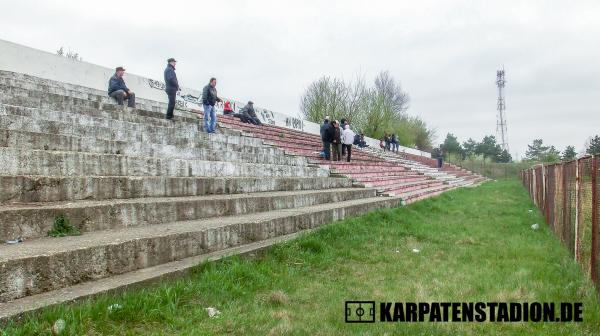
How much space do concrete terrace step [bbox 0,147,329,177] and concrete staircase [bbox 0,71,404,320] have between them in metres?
0.01

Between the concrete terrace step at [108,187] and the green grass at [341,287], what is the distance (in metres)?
1.58

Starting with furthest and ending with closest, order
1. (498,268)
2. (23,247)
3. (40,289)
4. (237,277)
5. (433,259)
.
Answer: (433,259), (498,268), (237,277), (23,247), (40,289)

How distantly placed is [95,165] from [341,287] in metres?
3.13

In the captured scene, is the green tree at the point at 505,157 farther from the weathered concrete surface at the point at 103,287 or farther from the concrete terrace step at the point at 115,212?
the weathered concrete surface at the point at 103,287

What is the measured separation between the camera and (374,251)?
20.7 feet

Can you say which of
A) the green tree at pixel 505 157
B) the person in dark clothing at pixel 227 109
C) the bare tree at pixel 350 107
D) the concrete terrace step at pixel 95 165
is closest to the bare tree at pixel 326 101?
the bare tree at pixel 350 107

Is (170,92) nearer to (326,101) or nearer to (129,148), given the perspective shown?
(129,148)

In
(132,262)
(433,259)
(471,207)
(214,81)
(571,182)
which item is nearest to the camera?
(132,262)

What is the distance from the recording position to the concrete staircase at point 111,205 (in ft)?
10.5

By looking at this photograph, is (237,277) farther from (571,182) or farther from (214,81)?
(214,81)

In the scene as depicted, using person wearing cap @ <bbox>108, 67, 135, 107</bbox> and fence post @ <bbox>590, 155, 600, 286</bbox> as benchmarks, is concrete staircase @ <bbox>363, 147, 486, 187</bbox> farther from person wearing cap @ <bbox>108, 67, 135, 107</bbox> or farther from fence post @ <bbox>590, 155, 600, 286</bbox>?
fence post @ <bbox>590, 155, 600, 286</bbox>

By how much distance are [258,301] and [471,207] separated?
428 inches

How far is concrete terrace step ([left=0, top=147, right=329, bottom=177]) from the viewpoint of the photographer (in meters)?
4.46

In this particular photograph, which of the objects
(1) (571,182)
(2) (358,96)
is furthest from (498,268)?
(2) (358,96)
